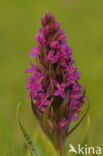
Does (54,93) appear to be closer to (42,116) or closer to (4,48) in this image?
(42,116)

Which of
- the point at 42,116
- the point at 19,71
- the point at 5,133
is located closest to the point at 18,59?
the point at 19,71

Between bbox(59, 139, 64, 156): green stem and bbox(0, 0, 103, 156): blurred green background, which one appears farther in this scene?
bbox(0, 0, 103, 156): blurred green background

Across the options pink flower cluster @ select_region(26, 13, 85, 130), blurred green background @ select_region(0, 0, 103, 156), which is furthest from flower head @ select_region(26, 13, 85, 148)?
blurred green background @ select_region(0, 0, 103, 156)

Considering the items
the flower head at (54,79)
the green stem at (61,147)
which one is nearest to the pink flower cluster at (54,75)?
the flower head at (54,79)

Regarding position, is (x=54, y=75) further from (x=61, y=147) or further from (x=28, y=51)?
(x=28, y=51)

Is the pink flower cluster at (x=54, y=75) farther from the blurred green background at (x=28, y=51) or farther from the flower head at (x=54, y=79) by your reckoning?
the blurred green background at (x=28, y=51)

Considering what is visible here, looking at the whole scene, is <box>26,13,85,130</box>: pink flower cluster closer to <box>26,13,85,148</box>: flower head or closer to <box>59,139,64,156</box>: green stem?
<box>26,13,85,148</box>: flower head
